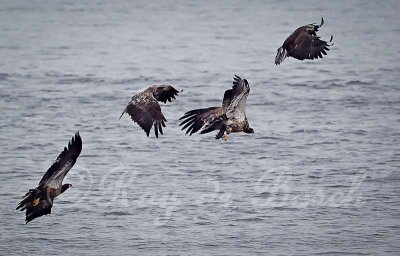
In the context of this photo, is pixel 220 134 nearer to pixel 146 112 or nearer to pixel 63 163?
pixel 146 112

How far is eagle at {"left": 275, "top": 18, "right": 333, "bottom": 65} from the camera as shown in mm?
16125

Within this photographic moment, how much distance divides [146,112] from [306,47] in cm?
264

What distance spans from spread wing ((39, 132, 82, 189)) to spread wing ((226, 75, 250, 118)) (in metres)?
2.08

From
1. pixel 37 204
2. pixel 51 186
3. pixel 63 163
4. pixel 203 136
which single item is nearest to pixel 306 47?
pixel 63 163

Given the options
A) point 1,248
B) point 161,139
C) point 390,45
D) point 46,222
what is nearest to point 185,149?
point 161,139

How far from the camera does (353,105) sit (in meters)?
23.0

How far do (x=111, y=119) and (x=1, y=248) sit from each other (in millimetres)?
7394

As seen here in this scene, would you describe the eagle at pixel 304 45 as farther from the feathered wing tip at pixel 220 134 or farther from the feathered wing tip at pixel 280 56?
the feathered wing tip at pixel 220 134

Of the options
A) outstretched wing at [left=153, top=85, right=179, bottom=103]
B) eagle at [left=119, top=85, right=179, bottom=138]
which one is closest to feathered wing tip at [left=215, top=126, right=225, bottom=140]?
eagle at [left=119, top=85, right=179, bottom=138]

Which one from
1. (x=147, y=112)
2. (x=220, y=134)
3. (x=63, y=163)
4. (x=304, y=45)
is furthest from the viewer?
(x=304, y=45)

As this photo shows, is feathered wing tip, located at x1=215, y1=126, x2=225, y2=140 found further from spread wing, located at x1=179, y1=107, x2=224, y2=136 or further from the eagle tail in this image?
spread wing, located at x1=179, y1=107, x2=224, y2=136

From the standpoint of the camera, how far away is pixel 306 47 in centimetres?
1625

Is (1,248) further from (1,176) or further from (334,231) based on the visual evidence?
(334,231)

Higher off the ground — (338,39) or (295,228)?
A: (338,39)
